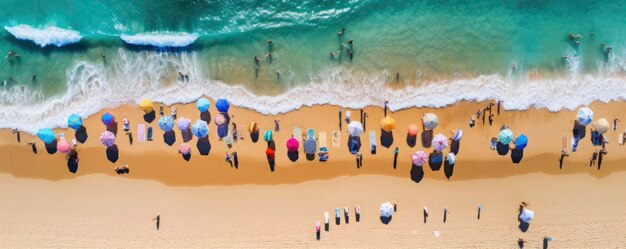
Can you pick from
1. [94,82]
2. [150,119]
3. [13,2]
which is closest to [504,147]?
[150,119]

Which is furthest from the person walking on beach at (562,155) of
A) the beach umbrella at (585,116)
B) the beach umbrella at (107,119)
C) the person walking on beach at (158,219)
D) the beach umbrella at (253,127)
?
the beach umbrella at (107,119)

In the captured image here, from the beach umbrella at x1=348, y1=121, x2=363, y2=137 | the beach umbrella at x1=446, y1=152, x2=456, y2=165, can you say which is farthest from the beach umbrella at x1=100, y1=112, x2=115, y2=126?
the beach umbrella at x1=446, y1=152, x2=456, y2=165

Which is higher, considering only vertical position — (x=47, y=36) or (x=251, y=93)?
(x=47, y=36)

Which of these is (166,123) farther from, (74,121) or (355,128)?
(355,128)

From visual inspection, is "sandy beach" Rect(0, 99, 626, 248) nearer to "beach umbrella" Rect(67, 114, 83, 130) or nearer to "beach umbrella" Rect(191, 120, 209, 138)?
"beach umbrella" Rect(67, 114, 83, 130)

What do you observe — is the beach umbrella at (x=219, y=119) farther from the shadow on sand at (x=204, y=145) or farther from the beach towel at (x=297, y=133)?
the beach towel at (x=297, y=133)

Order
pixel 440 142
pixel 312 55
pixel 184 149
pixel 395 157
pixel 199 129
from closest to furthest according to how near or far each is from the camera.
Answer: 1. pixel 440 142
2. pixel 199 129
3. pixel 184 149
4. pixel 395 157
5. pixel 312 55

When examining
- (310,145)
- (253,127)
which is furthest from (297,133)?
(253,127)
